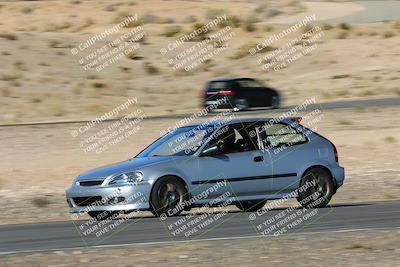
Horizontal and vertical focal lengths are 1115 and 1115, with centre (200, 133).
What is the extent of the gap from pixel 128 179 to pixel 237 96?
87.4 ft

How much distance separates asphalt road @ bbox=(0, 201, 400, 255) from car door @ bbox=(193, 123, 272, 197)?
404mm

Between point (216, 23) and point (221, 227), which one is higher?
point (221, 227)

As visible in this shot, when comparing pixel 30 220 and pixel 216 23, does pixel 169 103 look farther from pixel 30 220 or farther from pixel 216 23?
pixel 30 220

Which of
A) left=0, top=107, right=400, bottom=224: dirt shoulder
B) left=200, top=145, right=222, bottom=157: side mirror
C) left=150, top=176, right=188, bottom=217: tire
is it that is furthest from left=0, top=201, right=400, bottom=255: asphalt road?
left=0, top=107, right=400, bottom=224: dirt shoulder

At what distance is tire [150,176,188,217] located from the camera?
614 inches

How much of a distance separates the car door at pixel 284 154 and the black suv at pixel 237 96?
24.5 m

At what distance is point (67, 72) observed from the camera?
176 ft

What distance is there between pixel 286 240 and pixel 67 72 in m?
42.0

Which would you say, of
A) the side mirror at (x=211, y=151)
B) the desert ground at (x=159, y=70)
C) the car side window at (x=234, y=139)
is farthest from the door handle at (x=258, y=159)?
the desert ground at (x=159, y=70)

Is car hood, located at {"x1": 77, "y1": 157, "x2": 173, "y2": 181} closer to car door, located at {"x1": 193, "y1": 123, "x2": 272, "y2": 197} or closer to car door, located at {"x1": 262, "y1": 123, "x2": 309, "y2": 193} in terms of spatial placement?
car door, located at {"x1": 193, "y1": 123, "x2": 272, "y2": 197}

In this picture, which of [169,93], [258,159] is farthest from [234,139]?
[169,93]

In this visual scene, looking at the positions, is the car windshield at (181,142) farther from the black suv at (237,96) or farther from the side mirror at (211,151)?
the black suv at (237,96)

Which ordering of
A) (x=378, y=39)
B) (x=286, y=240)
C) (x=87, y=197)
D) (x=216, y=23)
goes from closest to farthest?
(x=286, y=240)
(x=87, y=197)
(x=378, y=39)
(x=216, y=23)

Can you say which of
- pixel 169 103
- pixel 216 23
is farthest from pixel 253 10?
pixel 169 103
